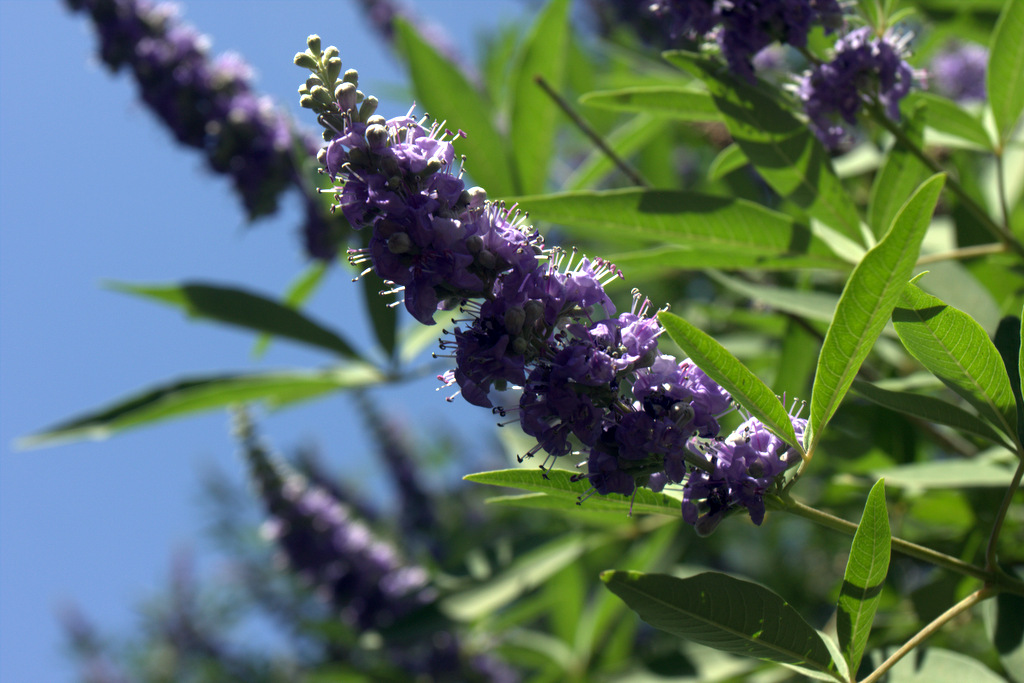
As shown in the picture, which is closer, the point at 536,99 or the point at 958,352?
the point at 958,352

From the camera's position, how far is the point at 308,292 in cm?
434

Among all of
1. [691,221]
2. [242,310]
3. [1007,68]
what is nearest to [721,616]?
[691,221]

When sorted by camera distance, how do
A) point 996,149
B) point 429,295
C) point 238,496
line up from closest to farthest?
point 429,295 < point 996,149 < point 238,496

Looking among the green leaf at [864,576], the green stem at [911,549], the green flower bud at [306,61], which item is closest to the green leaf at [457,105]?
the green flower bud at [306,61]

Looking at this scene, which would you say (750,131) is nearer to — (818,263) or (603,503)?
(818,263)

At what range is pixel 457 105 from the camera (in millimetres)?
3326

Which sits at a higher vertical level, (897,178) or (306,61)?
(306,61)

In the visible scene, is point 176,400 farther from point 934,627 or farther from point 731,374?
point 934,627

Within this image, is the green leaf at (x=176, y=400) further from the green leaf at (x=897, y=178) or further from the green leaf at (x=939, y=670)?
the green leaf at (x=939, y=670)

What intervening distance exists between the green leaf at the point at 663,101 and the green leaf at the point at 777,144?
4.6 inches

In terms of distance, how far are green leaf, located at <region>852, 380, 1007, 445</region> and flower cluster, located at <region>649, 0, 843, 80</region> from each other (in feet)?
3.18

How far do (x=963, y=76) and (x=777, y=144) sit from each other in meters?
3.41

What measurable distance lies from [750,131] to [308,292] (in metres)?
2.82

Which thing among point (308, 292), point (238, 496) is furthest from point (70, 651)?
point (308, 292)
